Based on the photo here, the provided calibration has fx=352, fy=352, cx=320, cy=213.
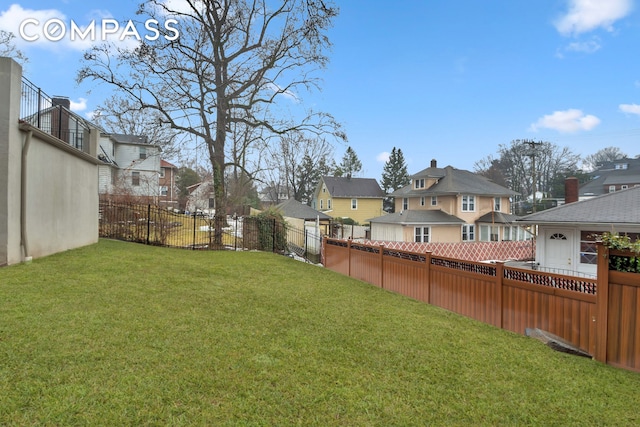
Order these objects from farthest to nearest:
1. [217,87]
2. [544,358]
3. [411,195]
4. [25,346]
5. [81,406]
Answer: [411,195] < [217,87] < [544,358] < [25,346] < [81,406]

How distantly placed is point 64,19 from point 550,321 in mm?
15074

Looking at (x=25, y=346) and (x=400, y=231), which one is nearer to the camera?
(x=25, y=346)

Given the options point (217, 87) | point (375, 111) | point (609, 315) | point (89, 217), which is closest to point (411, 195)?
point (375, 111)

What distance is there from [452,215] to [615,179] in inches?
1333

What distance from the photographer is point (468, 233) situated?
88.2 feet

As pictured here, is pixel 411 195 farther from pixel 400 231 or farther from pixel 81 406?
pixel 81 406

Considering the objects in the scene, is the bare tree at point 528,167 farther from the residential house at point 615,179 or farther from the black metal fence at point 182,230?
the black metal fence at point 182,230

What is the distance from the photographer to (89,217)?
10.9 m

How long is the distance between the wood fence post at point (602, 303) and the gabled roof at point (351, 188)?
111 ft

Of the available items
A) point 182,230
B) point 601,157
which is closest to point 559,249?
point 182,230

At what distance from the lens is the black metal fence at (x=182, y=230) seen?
13.5 metres

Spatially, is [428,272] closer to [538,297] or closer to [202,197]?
[538,297]

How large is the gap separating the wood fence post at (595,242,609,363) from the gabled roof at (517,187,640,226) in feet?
35.0

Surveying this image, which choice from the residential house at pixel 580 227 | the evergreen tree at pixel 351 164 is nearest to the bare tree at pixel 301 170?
the evergreen tree at pixel 351 164
